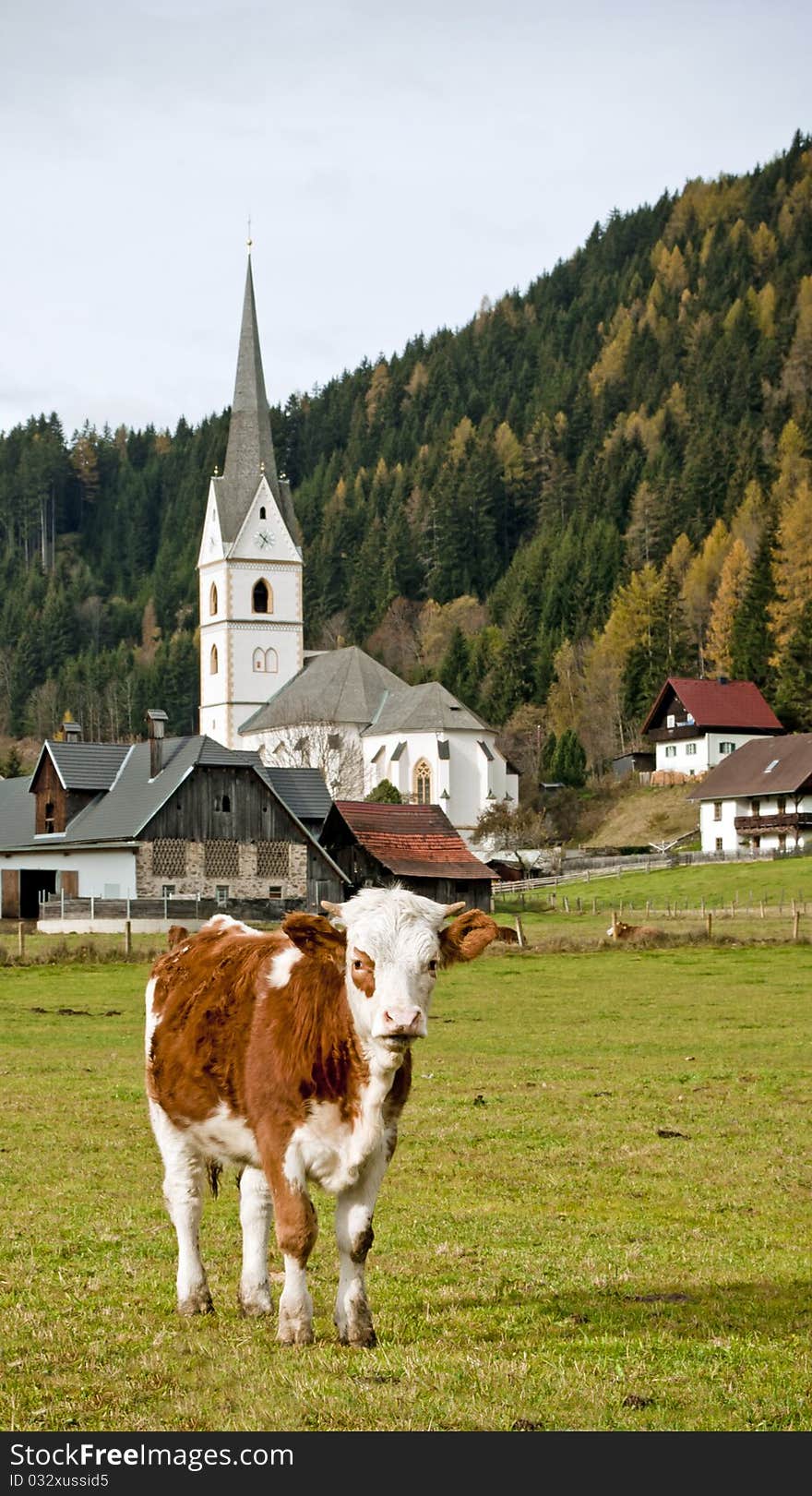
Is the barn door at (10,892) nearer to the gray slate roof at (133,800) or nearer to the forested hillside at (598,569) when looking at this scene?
the gray slate roof at (133,800)

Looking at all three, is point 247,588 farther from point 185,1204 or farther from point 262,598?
point 185,1204

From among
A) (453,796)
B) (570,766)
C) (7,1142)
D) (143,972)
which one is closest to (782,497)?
(570,766)

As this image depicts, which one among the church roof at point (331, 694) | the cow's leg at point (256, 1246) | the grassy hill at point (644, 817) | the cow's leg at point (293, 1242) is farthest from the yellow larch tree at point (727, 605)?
the cow's leg at point (293, 1242)

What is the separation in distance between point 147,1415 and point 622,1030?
1950 centimetres

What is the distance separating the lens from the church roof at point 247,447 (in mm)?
124438

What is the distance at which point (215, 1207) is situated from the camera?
1221 cm

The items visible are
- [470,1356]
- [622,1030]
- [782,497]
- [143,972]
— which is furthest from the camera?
[782,497]

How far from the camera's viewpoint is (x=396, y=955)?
25.0 feet

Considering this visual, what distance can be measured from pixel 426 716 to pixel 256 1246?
3873 inches

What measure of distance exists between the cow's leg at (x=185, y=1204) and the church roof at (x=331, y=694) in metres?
103

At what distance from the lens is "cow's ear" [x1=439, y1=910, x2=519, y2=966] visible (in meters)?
7.99

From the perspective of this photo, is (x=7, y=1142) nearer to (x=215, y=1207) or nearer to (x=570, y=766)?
(x=215, y=1207)

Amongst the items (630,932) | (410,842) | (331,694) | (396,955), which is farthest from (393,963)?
(331,694)

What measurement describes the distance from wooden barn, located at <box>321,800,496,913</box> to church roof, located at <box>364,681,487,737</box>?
130 ft
